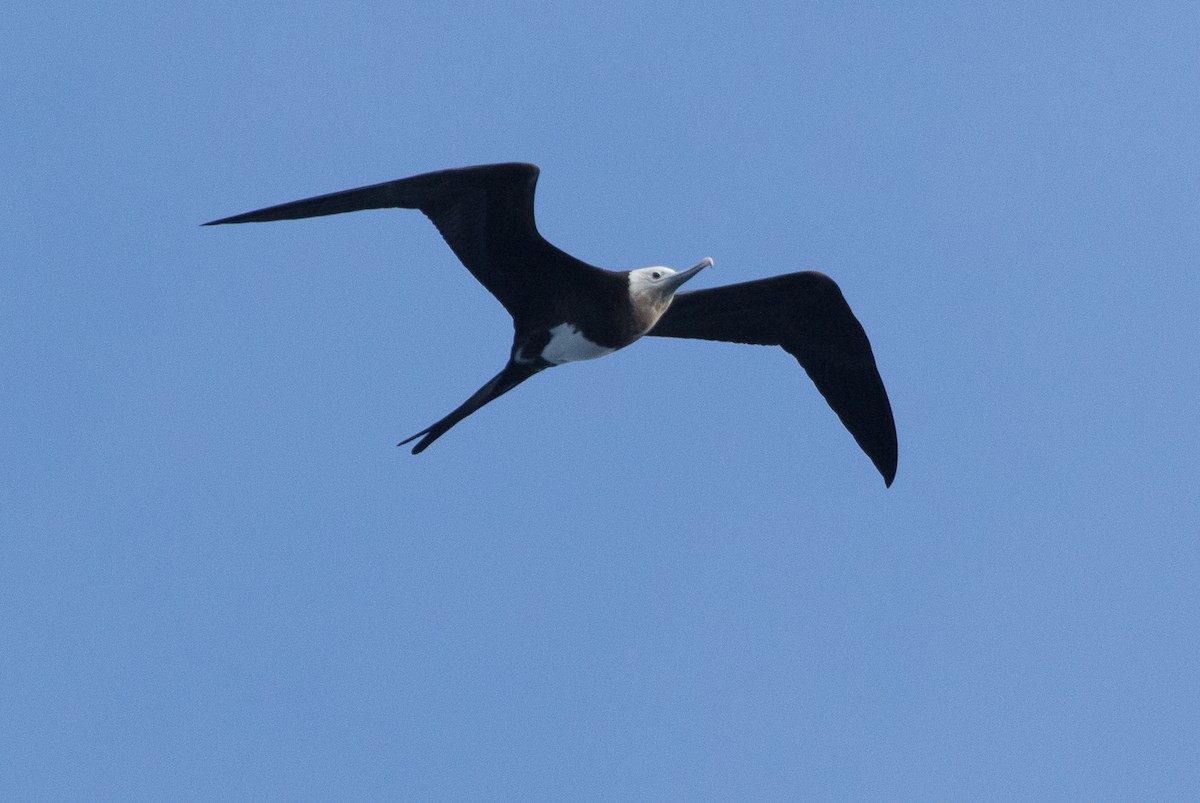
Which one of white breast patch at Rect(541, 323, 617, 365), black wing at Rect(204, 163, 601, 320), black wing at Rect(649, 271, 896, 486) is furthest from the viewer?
black wing at Rect(649, 271, 896, 486)

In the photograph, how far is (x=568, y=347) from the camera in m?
8.04

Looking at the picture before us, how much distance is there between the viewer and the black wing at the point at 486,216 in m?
7.48

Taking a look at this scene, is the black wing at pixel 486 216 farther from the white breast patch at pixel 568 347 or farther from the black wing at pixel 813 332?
the black wing at pixel 813 332


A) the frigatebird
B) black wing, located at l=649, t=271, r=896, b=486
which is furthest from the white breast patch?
black wing, located at l=649, t=271, r=896, b=486

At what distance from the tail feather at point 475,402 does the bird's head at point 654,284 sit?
61cm

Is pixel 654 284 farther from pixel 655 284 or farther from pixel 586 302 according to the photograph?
pixel 586 302

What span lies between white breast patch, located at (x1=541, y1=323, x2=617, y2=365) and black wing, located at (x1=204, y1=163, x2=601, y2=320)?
0.40 feet

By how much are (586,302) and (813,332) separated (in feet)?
4.80

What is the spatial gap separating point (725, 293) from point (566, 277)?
1.00 metres

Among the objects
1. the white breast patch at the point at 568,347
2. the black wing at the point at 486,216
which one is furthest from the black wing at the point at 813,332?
the black wing at the point at 486,216

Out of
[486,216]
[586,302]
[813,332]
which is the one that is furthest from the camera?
[813,332]

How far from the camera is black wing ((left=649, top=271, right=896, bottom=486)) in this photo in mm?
8594

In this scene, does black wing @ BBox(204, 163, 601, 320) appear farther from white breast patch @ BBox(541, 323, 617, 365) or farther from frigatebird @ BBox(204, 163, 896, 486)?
white breast patch @ BBox(541, 323, 617, 365)

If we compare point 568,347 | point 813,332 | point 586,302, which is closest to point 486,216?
point 586,302
